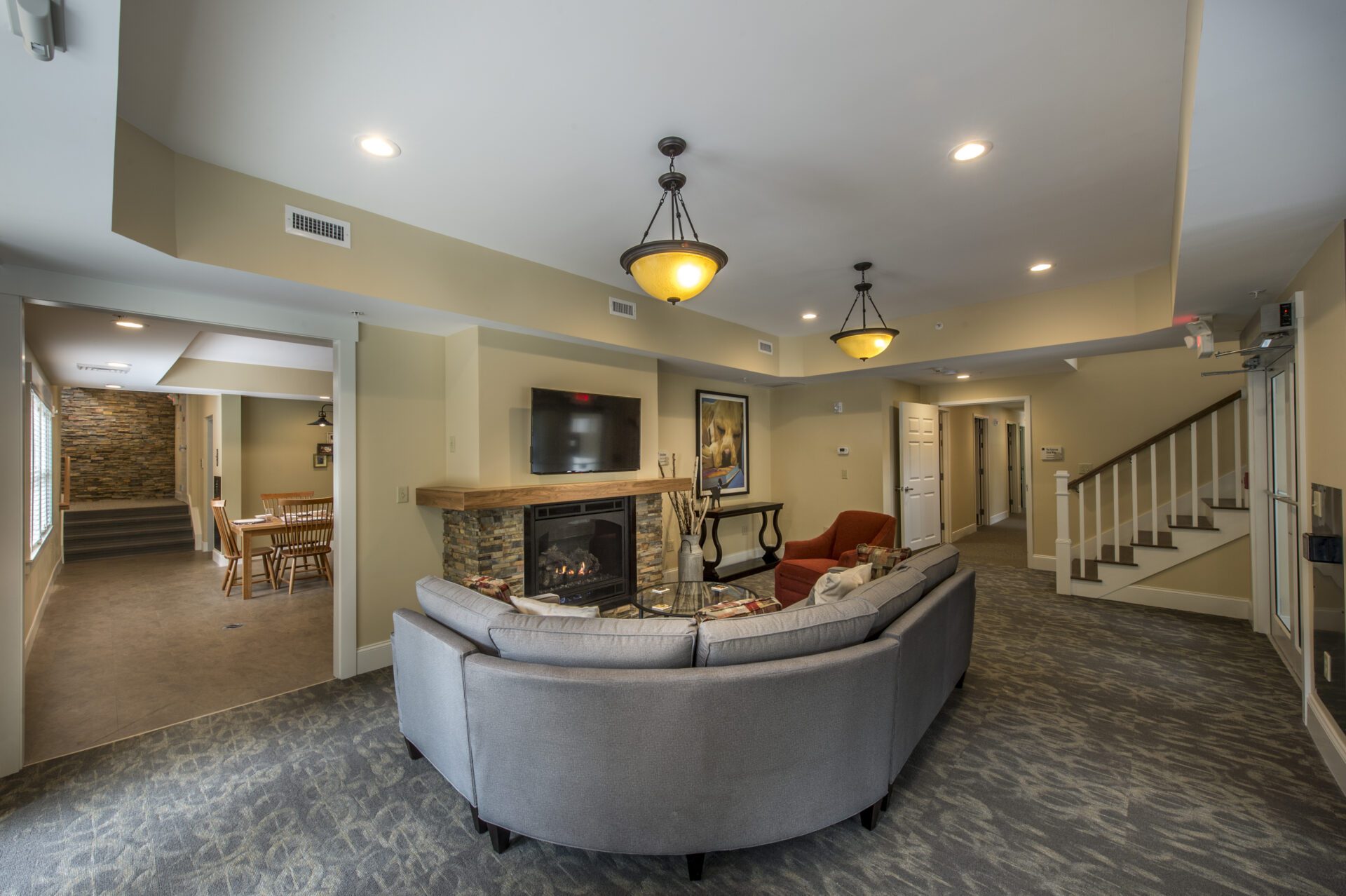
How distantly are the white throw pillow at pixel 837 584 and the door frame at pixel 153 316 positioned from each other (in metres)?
2.98

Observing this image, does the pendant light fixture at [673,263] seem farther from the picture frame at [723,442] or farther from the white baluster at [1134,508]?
the white baluster at [1134,508]

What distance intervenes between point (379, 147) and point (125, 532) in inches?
364

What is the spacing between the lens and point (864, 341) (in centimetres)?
411

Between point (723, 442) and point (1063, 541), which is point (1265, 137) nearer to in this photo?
point (1063, 541)

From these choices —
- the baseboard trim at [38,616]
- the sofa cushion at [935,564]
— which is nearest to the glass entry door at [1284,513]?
the sofa cushion at [935,564]

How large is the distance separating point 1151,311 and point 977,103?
3065mm

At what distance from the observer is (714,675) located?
5.75 ft

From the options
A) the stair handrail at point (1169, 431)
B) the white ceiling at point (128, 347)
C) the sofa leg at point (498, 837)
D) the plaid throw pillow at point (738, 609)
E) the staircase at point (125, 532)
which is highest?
the white ceiling at point (128, 347)

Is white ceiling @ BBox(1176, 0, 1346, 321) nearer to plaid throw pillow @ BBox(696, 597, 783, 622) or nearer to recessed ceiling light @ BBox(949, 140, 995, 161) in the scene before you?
recessed ceiling light @ BBox(949, 140, 995, 161)

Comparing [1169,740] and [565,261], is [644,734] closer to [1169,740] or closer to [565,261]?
[1169,740]

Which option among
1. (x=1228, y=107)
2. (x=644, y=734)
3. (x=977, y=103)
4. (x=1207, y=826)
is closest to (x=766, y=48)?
(x=977, y=103)

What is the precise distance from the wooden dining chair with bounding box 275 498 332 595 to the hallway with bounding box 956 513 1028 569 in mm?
7399

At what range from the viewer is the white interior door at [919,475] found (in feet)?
22.3

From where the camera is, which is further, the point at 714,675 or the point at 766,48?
the point at 766,48
